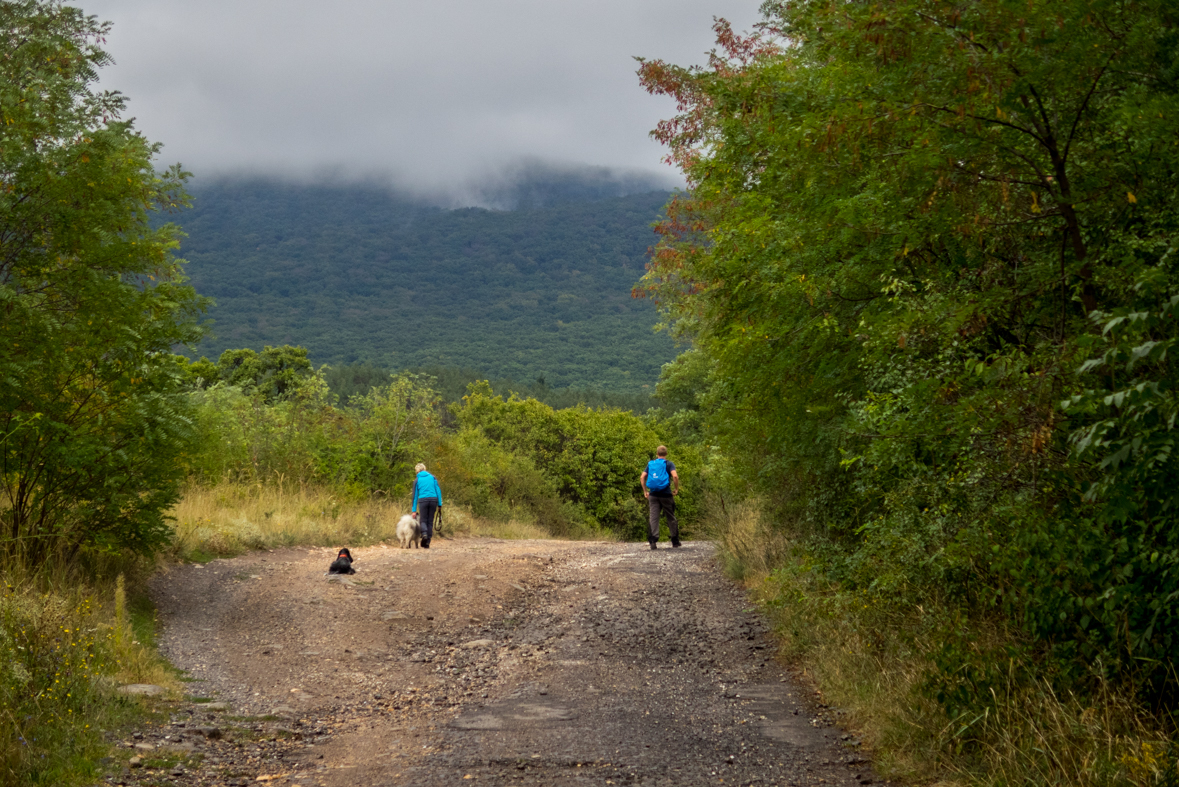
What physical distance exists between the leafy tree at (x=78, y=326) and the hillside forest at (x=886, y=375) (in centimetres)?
3

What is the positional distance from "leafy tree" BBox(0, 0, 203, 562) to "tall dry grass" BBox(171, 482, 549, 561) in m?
3.66

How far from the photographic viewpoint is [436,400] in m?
26.0

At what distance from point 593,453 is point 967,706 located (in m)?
39.8

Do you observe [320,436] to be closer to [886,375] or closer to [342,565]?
[342,565]

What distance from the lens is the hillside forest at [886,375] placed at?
4.35 meters

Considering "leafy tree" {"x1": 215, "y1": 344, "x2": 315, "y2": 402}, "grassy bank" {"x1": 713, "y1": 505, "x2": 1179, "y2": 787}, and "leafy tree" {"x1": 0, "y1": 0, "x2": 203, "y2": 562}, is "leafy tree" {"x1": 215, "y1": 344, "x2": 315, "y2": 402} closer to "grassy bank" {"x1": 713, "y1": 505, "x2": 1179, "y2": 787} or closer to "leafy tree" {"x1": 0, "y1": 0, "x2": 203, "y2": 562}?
"leafy tree" {"x1": 0, "y1": 0, "x2": 203, "y2": 562}

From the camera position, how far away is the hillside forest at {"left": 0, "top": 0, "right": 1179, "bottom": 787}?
14.3 ft

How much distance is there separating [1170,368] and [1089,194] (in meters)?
1.48

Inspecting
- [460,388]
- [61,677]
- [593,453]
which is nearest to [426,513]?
[61,677]

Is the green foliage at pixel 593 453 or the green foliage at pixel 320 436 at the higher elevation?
Result: the green foliage at pixel 320 436

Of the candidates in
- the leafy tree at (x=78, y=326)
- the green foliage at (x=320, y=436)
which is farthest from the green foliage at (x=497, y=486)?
the leafy tree at (x=78, y=326)

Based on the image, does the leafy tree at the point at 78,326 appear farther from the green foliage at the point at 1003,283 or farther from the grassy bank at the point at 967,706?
the grassy bank at the point at 967,706

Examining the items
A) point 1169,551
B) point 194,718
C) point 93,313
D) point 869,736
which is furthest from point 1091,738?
point 93,313

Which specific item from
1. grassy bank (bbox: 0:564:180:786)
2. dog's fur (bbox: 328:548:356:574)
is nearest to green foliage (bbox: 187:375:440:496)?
dog's fur (bbox: 328:548:356:574)
